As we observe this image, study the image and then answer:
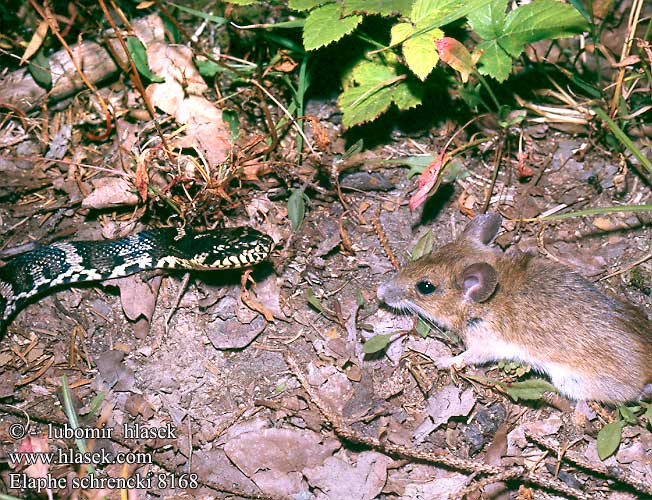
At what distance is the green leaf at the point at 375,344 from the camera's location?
525 centimetres

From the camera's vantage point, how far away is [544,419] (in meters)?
5.15

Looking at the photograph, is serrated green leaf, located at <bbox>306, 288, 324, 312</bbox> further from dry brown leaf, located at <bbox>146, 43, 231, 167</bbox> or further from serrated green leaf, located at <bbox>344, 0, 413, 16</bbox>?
serrated green leaf, located at <bbox>344, 0, 413, 16</bbox>

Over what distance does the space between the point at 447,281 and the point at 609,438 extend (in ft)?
5.42

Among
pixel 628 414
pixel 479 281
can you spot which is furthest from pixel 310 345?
pixel 628 414

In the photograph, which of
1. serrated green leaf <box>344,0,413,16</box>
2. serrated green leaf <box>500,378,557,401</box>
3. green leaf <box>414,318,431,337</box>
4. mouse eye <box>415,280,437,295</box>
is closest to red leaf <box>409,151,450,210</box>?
mouse eye <box>415,280,437,295</box>

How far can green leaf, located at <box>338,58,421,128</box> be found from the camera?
568 cm

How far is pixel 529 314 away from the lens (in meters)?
5.02

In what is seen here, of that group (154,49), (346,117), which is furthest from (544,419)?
(154,49)

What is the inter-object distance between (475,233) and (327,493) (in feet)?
7.64

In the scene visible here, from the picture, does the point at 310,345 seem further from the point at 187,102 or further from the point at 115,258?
the point at 187,102

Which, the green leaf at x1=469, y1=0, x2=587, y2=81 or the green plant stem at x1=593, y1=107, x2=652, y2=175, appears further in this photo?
the green leaf at x1=469, y1=0, x2=587, y2=81

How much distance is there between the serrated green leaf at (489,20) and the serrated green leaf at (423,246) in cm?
173

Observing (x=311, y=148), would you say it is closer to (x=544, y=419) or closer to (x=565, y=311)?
(x=565, y=311)

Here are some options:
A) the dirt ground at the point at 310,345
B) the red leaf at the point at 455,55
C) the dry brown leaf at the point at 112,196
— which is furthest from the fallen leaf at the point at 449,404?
the dry brown leaf at the point at 112,196
